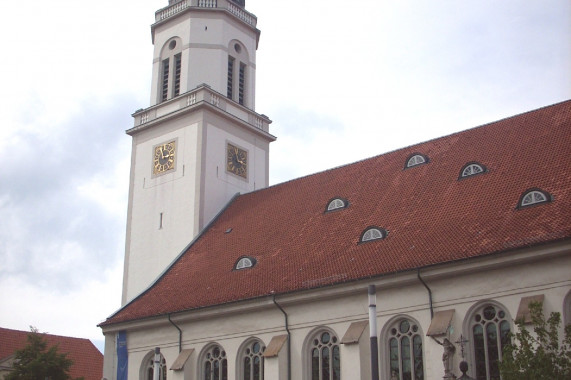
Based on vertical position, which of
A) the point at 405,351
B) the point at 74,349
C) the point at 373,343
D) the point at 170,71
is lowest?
the point at 373,343

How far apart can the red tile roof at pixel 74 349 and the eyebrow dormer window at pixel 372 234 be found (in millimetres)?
25828

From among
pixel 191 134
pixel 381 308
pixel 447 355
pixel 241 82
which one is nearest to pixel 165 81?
pixel 241 82

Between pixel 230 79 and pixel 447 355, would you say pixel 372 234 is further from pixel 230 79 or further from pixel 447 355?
pixel 230 79

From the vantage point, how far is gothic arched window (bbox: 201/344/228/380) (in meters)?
27.7

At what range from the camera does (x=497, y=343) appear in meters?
21.6

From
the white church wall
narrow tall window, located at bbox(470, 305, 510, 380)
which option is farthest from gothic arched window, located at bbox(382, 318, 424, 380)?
the white church wall

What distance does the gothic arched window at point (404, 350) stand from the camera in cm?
2306

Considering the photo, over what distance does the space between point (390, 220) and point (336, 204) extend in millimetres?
3739

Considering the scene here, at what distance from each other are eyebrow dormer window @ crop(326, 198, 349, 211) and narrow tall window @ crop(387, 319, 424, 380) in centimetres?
709

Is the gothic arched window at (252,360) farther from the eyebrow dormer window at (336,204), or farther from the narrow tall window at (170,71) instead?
the narrow tall window at (170,71)

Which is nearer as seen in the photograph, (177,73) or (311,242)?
(311,242)

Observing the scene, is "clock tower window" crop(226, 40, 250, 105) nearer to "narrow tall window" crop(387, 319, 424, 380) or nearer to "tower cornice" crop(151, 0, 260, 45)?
"tower cornice" crop(151, 0, 260, 45)

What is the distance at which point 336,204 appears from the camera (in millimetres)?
30328

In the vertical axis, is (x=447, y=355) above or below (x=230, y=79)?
below
